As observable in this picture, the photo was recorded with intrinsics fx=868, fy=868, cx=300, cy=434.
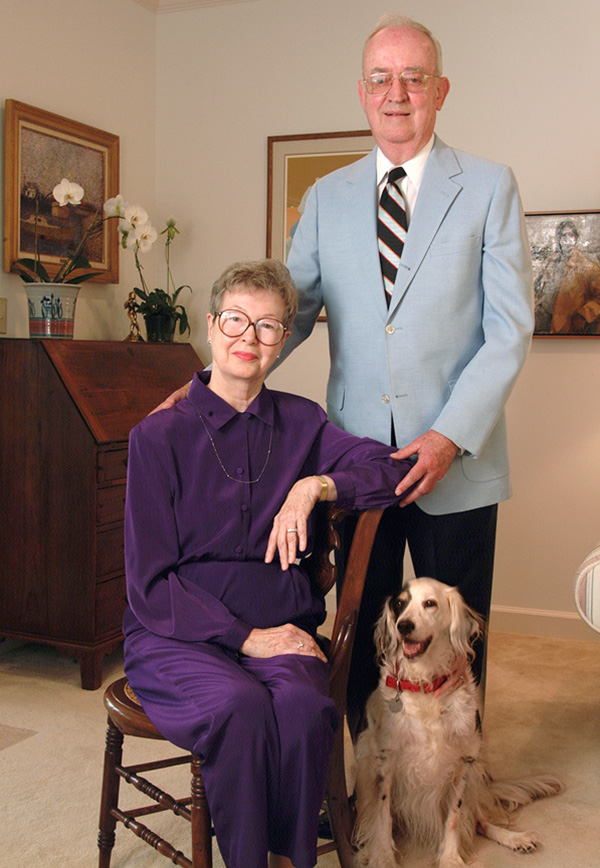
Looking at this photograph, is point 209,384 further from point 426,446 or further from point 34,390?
point 34,390

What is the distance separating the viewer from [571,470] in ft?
12.0

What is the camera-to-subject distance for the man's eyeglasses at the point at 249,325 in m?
1.81

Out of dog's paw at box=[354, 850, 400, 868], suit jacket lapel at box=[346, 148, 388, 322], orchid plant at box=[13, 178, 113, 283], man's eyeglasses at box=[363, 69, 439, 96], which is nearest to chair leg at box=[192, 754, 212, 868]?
dog's paw at box=[354, 850, 400, 868]

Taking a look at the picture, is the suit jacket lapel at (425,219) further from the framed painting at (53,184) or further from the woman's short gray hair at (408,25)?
the framed painting at (53,184)

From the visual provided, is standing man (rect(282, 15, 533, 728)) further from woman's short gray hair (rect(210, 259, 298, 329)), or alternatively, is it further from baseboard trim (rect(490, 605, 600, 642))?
baseboard trim (rect(490, 605, 600, 642))

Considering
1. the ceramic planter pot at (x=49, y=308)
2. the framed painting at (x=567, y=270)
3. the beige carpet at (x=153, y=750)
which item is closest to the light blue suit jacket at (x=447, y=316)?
the beige carpet at (x=153, y=750)

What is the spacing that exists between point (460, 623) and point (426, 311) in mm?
695

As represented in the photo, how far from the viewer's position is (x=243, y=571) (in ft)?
5.78

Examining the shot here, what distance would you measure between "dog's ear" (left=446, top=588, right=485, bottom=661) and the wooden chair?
0.23 m

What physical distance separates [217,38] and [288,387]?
1635 mm

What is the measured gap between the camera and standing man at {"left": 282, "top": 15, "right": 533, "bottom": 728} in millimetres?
1913

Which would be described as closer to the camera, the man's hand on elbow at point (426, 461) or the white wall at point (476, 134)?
the man's hand on elbow at point (426, 461)

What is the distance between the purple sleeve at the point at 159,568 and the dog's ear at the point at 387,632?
0.36 metres

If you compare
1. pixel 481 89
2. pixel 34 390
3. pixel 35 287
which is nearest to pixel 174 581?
pixel 34 390
